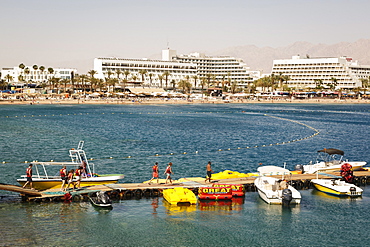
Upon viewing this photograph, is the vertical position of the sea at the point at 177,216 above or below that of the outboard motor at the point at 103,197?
below

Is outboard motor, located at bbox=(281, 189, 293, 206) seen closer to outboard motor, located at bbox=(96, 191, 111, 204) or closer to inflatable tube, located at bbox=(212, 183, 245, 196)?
inflatable tube, located at bbox=(212, 183, 245, 196)

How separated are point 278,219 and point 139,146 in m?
39.6

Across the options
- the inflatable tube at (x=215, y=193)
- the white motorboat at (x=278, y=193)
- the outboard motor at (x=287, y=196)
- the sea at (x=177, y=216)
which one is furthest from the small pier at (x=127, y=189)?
the outboard motor at (x=287, y=196)

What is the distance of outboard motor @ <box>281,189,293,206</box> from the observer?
35.2 metres

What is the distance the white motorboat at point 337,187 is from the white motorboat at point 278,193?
4.60 m

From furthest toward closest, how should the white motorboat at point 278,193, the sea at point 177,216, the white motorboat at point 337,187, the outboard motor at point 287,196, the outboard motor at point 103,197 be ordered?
the white motorboat at point 337,187 < the white motorboat at point 278,193 < the outboard motor at point 287,196 < the outboard motor at point 103,197 < the sea at point 177,216

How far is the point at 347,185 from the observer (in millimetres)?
39906

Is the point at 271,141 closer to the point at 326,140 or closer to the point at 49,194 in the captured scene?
the point at 326,140

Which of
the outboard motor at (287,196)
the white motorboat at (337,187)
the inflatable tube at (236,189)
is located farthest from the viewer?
the white motorboat at (337,187)

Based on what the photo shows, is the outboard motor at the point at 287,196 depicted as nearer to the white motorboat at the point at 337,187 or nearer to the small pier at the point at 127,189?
the small pier at the point at 127,189

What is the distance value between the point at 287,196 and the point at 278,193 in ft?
3.79

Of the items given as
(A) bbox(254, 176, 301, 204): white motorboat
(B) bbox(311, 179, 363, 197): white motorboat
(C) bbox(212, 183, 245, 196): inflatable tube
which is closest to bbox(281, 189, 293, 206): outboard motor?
(A) bbox(254, 176, 301, 204): white motorboat

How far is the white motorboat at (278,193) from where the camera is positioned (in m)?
35.6

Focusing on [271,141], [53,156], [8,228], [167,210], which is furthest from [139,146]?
[8,228]
